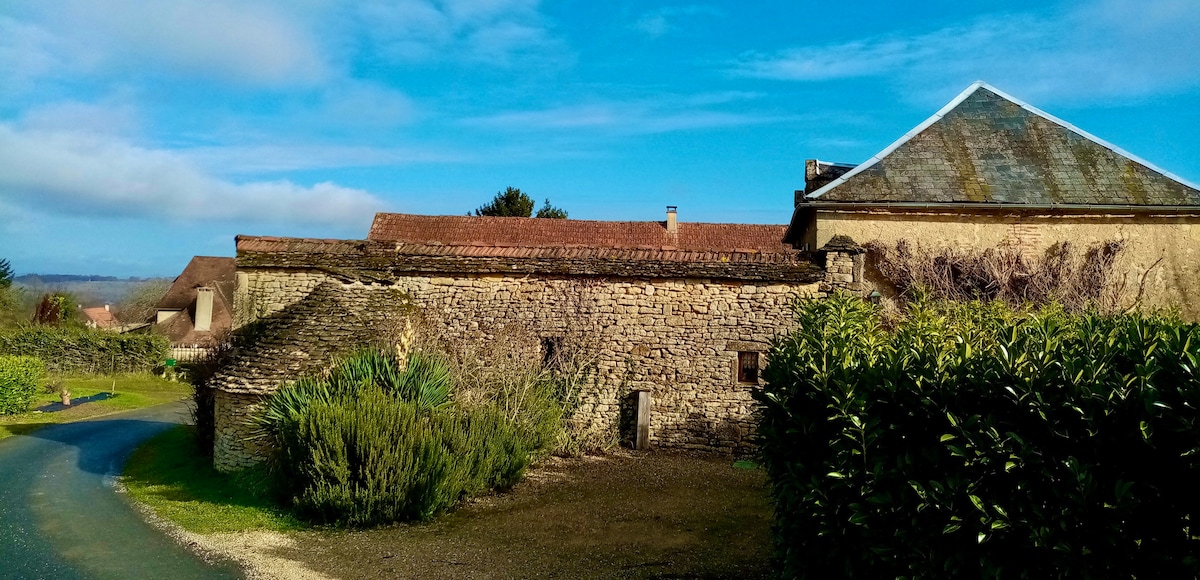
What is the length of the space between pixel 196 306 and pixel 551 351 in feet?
101

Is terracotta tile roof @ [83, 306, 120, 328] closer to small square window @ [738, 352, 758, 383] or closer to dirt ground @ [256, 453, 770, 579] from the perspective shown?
small square window @ [738, 352, 758, 383]

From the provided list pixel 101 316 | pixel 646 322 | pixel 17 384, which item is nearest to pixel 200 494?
pixel 646 322

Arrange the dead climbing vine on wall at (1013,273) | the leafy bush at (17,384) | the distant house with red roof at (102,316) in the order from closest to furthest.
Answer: the dead climbing vine on wall at (1013,273) → the leafy bush at (17,384) → the distant house with red roof at (102,316)

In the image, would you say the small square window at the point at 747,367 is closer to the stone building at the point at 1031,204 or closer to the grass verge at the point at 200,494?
the stone building at the point at 1031,204

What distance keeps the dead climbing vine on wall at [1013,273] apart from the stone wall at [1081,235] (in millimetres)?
170

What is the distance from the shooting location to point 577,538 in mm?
8211

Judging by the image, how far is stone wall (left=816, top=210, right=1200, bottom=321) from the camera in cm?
1490

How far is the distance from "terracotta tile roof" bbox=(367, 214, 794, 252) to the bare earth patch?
1701 centimetres

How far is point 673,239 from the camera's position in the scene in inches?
1104

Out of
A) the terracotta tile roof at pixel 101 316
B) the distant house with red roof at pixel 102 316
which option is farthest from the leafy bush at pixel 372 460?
the terracotta tile roof at pixel 101 316

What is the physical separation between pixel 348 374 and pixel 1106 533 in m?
8.64

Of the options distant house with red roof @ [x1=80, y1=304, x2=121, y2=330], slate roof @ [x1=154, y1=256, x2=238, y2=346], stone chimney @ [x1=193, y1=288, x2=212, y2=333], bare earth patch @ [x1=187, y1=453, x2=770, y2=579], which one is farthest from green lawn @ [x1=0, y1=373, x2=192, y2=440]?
distant house with red roof @ [x1=80, y1=304, x2=121, y2=330]

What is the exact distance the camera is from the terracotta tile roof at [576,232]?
26703 millimetres

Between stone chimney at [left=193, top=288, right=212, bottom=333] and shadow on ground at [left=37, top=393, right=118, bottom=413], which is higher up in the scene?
stone chimney at [left=193, top=288, right=212, bottom=333]
